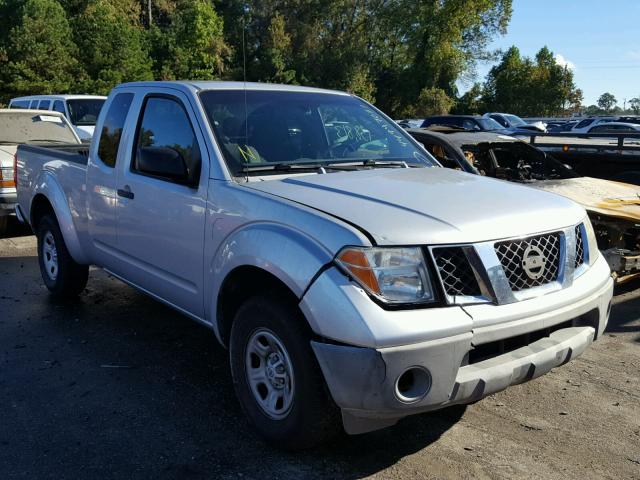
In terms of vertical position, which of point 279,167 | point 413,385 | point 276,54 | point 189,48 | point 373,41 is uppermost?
point 373,41

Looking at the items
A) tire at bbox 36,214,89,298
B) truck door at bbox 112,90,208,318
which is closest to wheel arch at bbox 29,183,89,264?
tire at bbox 36,214,89,298

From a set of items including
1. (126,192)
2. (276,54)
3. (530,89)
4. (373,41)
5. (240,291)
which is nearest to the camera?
(240,291)

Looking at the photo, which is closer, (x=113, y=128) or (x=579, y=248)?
(x=579, y=248)

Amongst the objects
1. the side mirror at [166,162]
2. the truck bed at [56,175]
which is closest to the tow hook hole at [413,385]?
the side mirror at [166,162]

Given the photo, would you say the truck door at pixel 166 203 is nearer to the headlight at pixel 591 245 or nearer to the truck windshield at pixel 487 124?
the headlight at pixel 591 245

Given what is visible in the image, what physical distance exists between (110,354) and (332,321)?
2.59 metres

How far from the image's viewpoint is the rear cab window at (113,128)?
483 centimetres

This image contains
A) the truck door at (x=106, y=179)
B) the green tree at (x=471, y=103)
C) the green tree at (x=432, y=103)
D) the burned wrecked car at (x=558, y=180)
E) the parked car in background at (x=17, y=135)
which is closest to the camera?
the truck door at (x=106, y=179)

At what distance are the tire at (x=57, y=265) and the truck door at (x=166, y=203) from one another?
1.34 m

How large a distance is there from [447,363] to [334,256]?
68 cm

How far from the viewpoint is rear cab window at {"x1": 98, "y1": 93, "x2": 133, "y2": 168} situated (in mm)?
4828

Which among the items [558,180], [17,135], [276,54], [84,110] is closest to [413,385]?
[558,180]

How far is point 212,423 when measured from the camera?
12.1ft

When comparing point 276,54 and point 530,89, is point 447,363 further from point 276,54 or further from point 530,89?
point 530,89
